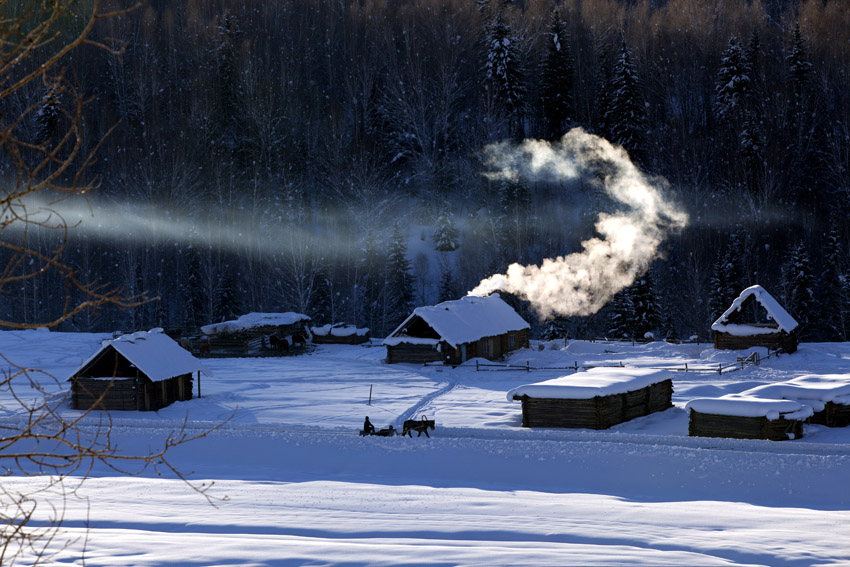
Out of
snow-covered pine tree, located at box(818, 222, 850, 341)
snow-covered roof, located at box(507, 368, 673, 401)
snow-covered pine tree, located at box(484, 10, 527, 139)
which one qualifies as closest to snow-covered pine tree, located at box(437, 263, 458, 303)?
snow-covered pine tree, located at box(484, 10, 527, 139)

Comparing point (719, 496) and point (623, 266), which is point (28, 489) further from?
point (623, 266)

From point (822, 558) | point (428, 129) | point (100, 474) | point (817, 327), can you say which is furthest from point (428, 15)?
point (822, 558)

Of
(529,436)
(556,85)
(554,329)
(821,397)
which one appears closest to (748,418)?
(821,397)

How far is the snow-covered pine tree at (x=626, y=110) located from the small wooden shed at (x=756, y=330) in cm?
2218

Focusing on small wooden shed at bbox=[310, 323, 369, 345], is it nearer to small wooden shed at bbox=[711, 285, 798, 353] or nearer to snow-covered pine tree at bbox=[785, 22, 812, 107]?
small wooden shed at bbox=[711, 285, 798, 353]

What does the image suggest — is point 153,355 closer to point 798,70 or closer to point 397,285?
point 397,285

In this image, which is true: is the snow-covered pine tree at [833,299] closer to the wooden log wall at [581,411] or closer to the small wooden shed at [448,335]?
the small wooden shed at [448,335]

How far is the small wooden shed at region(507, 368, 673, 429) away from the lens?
80.4ft

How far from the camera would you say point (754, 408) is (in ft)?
72.5

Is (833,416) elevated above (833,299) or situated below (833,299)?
below

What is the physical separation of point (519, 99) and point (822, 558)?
5730 centimetres

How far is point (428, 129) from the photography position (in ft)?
232

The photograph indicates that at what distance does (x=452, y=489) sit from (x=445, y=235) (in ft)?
146

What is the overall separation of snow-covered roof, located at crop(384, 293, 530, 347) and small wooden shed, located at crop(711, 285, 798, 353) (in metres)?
11.3
